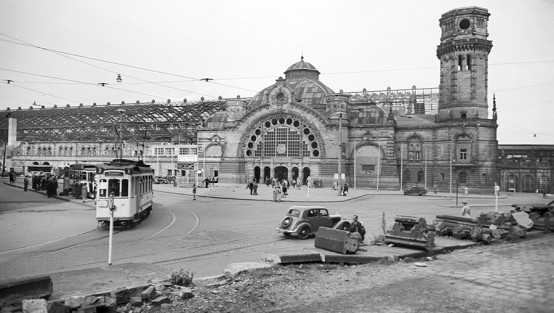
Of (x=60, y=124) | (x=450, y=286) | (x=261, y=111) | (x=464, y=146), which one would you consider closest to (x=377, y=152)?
(x=464, y=146)

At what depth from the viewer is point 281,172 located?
62.5 meters

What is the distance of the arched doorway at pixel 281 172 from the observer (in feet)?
204

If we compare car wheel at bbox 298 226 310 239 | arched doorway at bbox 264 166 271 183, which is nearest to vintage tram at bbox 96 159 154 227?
car wheel at bbox 298 226 310 239

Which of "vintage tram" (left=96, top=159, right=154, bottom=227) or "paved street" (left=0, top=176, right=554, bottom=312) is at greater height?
"vintage tram" (left=96, top=159, right=154, bottom=227)

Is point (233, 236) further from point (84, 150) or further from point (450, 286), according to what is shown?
point (84, 150)

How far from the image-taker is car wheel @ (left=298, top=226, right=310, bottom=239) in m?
18.8

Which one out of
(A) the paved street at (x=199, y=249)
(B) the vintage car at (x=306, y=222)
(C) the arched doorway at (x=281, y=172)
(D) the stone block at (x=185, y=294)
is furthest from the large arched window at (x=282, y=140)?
(D) the stone block at (x=185, y=294)

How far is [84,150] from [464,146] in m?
69.5

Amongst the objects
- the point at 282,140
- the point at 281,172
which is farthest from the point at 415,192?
the point at 282,140

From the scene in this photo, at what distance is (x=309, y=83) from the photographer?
72750mm

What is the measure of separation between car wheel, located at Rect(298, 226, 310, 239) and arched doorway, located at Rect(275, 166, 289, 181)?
42.8 meters

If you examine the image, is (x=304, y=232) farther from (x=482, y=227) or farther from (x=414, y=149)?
(x=414, y=149)

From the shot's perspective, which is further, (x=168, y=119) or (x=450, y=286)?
(x=168, y=119)

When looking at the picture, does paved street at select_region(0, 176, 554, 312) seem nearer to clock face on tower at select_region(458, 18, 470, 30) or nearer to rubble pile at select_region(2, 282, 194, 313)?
rubble pile at select_region(2, 282, 194, 313)
